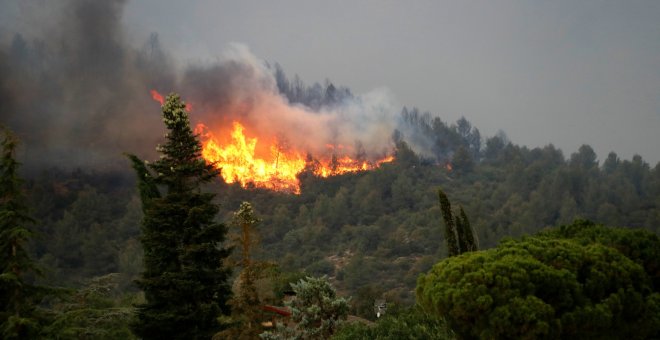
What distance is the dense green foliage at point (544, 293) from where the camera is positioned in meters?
20.2

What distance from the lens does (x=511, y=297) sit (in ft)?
67.0

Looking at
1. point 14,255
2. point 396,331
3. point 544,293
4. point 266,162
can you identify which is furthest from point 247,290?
point 266,162

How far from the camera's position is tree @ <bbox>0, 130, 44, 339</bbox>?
1794 cm

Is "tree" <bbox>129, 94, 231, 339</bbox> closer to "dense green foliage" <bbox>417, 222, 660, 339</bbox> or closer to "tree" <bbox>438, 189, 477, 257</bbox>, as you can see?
"dense green foliage" <bbox>417, 222, 660, 339</bbox>

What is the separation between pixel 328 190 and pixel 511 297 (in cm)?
16647

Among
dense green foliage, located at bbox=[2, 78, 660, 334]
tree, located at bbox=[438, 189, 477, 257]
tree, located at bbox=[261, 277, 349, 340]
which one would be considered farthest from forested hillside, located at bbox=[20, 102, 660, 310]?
tree, located at bbox=[261, 277, 349, 340]

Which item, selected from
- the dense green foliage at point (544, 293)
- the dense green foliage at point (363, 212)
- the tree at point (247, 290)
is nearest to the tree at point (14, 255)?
the tree at point (247, 290)

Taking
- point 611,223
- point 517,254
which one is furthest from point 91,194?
point 517,254

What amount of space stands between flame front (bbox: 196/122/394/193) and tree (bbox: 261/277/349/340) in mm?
127975

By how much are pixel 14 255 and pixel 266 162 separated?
16118cm

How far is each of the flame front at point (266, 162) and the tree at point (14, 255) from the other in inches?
5325

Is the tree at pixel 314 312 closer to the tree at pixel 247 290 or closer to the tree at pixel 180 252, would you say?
the tree at pixel 247 290

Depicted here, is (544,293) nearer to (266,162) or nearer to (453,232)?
(453,232)

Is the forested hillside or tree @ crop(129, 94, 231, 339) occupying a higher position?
the forested hillside
